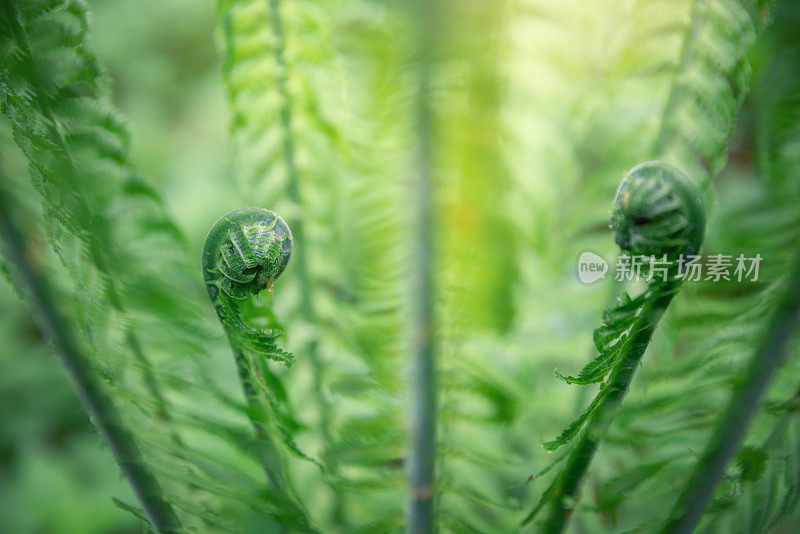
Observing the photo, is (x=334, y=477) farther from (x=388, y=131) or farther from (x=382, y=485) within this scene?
(x=388, y=131)

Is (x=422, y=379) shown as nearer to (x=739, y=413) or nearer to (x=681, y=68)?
(x=739, y=413)

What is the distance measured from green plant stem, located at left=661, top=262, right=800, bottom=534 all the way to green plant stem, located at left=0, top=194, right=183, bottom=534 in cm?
40

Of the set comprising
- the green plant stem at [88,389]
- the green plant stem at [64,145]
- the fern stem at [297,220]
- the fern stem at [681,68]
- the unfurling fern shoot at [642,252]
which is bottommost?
the green plant stem at [88,389]

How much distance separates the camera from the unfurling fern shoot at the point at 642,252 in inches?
12.8

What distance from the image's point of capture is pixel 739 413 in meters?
0.44

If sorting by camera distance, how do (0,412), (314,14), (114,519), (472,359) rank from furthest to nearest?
(0,412) → (114,519) → (472,359) → (314,14)

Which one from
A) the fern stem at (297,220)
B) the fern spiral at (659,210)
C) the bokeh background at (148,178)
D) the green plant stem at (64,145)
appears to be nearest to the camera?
the fern spiral at (659,210)

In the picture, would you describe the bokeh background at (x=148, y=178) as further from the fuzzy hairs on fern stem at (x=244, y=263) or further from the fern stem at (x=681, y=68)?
the fern stem at (x=681, y=68)

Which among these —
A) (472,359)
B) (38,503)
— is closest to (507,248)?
(472,359)

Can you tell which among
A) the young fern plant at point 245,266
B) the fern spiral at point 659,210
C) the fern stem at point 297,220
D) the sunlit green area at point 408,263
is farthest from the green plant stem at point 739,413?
the fern stem at point 297,220

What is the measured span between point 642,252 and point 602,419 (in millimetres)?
150

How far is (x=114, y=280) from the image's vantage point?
538mm

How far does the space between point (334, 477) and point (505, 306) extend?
291 millimetres

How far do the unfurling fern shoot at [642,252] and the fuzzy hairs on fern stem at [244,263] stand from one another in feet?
0.59
